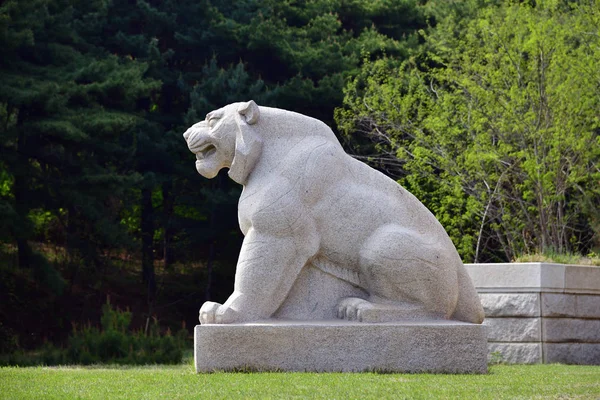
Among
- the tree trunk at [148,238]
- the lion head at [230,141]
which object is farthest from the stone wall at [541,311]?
the tree trunk at [148,238]

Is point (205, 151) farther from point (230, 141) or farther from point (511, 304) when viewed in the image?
point (511, 304)

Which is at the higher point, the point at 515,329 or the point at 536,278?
the point at 536,278

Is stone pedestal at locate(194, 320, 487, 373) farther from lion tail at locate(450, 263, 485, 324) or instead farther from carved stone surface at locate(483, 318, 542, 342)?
carved stone surface at locate(483, 318, 542, 342)

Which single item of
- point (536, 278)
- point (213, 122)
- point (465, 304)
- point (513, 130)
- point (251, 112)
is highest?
point (251, 112)

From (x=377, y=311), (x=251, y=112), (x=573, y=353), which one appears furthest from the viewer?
(x=573, y=353)

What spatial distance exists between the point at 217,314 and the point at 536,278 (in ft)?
15.4

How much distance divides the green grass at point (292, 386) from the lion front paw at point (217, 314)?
1.44 ft

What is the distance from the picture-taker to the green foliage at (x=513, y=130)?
15.5m

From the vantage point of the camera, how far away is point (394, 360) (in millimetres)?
7402

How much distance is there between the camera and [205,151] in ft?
27.0

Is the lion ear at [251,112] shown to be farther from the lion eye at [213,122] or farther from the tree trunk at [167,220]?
the tree trunk at [167,220]

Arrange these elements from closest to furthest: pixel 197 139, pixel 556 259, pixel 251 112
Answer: pixel 251 112 → pixel 197 139 → pixel 556 259

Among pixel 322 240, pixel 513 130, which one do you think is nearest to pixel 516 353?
pixel 322 240

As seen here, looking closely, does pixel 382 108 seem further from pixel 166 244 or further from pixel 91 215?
pixel 166 244
